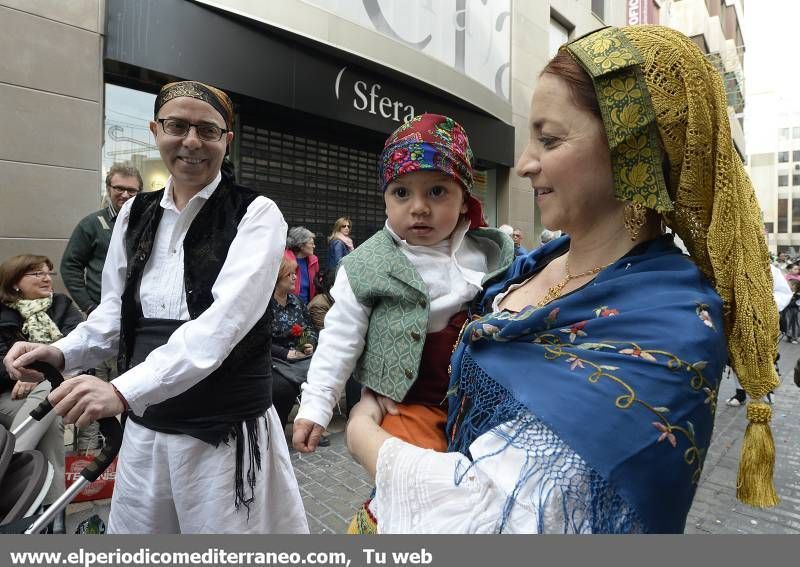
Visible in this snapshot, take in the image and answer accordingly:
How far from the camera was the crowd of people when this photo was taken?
867 mm

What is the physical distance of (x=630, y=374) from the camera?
0.87 metres

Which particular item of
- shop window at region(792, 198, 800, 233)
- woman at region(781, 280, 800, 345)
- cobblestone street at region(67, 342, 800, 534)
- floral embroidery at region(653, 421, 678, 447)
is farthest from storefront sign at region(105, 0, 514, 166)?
shop window at region(792, 198, 800, 233)

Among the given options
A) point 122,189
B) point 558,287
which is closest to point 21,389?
point 122,189

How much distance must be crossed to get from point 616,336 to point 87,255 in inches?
180

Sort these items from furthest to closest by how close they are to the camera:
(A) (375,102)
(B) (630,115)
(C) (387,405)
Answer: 1. (A) (375,102)
2. (C) (387,405)
3. (B) (630,115)

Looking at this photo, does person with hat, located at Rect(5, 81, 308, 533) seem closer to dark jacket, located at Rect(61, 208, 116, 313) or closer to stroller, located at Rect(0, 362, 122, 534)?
stroller, located at Rect(0, 362, 122, 534)

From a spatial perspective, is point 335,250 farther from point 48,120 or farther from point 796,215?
point 796,215

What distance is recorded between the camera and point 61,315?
12.7 feet

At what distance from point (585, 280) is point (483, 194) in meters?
10.5

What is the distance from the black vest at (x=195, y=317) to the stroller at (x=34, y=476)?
0.21 metres

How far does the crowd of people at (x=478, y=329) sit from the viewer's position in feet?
2.85

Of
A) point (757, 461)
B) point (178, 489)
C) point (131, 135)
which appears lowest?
point (178, 489)

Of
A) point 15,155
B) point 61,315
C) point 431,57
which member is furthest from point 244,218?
point 431,57
